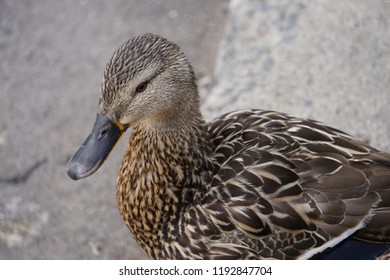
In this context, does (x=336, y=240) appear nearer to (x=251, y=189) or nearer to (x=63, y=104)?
(x=251, y=189)

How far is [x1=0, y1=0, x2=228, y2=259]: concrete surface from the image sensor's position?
4.05 meters

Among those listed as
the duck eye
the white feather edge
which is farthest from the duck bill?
the white feather edge

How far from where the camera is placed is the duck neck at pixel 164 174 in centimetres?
310

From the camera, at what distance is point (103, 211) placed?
4.16 metres

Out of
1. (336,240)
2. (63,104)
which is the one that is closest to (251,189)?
(336,240)

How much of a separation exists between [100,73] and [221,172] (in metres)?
2.11

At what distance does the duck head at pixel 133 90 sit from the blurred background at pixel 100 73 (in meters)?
1.25

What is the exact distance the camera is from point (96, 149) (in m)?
2.86

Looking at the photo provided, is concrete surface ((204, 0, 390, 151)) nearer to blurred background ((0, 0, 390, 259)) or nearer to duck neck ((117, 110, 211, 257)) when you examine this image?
blurred background ((0, 0, 390, 259))

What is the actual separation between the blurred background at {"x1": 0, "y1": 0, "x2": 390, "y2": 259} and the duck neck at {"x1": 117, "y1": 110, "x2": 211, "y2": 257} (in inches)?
31.2

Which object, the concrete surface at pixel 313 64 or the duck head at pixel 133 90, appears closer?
the duck head at pixel 133 90

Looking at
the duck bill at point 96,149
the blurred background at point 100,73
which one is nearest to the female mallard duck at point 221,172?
the duck bill at point 96,149

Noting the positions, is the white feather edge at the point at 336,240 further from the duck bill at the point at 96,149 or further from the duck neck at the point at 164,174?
the duck bill at the point at 96,149
